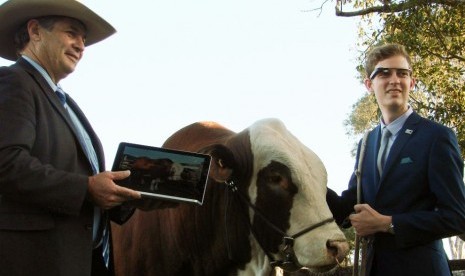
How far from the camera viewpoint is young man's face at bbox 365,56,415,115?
4.42 meters

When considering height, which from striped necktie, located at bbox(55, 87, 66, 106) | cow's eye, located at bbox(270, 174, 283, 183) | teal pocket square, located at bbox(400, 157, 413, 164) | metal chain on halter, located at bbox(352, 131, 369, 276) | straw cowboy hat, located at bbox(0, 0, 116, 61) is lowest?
metal chain on halter, located at bbox(352, 131, 369, 276)

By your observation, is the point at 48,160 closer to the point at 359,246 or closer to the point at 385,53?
the point at 359,246

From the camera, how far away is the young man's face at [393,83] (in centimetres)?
442

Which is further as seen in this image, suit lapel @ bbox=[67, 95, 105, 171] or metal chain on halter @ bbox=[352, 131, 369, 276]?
metal chain on halter @ bbox=[352, 131, 369, 276]

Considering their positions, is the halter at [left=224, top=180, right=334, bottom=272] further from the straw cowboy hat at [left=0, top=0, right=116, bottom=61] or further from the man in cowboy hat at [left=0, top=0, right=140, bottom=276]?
the straw cowboy hat at [left=0, top=0, right=116, bottom=61]

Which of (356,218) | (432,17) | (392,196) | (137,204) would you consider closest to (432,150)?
(392,196)

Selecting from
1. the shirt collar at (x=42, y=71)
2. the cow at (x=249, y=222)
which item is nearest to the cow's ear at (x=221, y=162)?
the cow at (x=249, y=222)

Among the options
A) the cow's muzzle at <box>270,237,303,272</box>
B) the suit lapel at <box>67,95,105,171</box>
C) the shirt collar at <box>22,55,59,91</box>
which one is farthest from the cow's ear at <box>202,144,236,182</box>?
the shirt collar at <box>22,55,59,91</box>

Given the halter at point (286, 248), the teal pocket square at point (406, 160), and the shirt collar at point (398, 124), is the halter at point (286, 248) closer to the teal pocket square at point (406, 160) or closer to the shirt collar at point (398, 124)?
the teal pocket square at point (406, 160)

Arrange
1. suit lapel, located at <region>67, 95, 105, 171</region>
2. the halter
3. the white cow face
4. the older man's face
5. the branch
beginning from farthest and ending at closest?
the branch
the halter
the white cow face
suit lapel, located at <region>67, 95, 105, 171</region>
the older man's face

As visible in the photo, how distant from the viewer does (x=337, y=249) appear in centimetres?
406

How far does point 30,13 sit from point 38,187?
126cm

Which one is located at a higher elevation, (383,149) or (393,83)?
(393,83)

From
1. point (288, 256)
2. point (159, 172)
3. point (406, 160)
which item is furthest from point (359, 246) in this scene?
point (159, 172)
